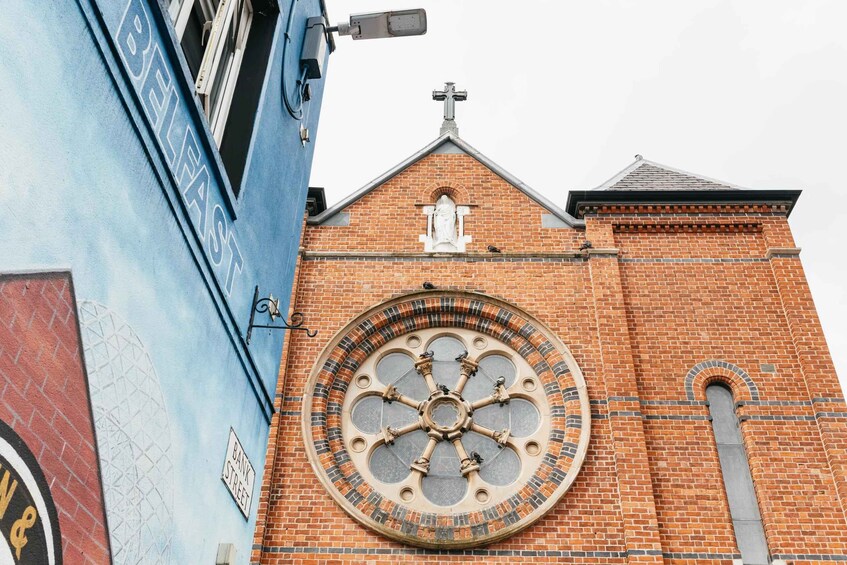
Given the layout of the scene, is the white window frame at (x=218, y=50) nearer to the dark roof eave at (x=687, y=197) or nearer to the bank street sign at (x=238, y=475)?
the bank street sign at (x=238, y=475)

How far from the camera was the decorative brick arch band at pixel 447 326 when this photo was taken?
905 cm

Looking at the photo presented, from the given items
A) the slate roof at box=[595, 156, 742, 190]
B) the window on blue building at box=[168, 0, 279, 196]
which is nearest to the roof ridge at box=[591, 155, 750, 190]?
the slate roof at box=[595, 156, 742, 190]

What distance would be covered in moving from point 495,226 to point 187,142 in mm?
7797

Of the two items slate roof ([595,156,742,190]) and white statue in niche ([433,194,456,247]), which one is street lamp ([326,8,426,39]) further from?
slate roof ([595,156,742,190])

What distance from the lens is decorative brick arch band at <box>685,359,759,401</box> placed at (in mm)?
9906

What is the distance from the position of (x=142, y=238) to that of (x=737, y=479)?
26.4 feet

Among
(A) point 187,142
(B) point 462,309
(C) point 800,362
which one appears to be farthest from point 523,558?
(A) point 187,142

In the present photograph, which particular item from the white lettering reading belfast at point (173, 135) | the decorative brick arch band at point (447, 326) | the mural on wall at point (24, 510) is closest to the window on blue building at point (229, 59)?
the white lettering reading belfast at point (173, 135)

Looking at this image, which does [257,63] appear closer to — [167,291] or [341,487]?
[167,291]

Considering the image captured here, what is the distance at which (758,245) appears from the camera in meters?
11.3

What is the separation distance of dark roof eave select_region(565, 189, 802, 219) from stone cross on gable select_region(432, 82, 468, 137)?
2974 mm

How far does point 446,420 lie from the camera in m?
10.0

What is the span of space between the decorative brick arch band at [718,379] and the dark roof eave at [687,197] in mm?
2502

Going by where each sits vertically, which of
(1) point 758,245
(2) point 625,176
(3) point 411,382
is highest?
(2) point 625,176
